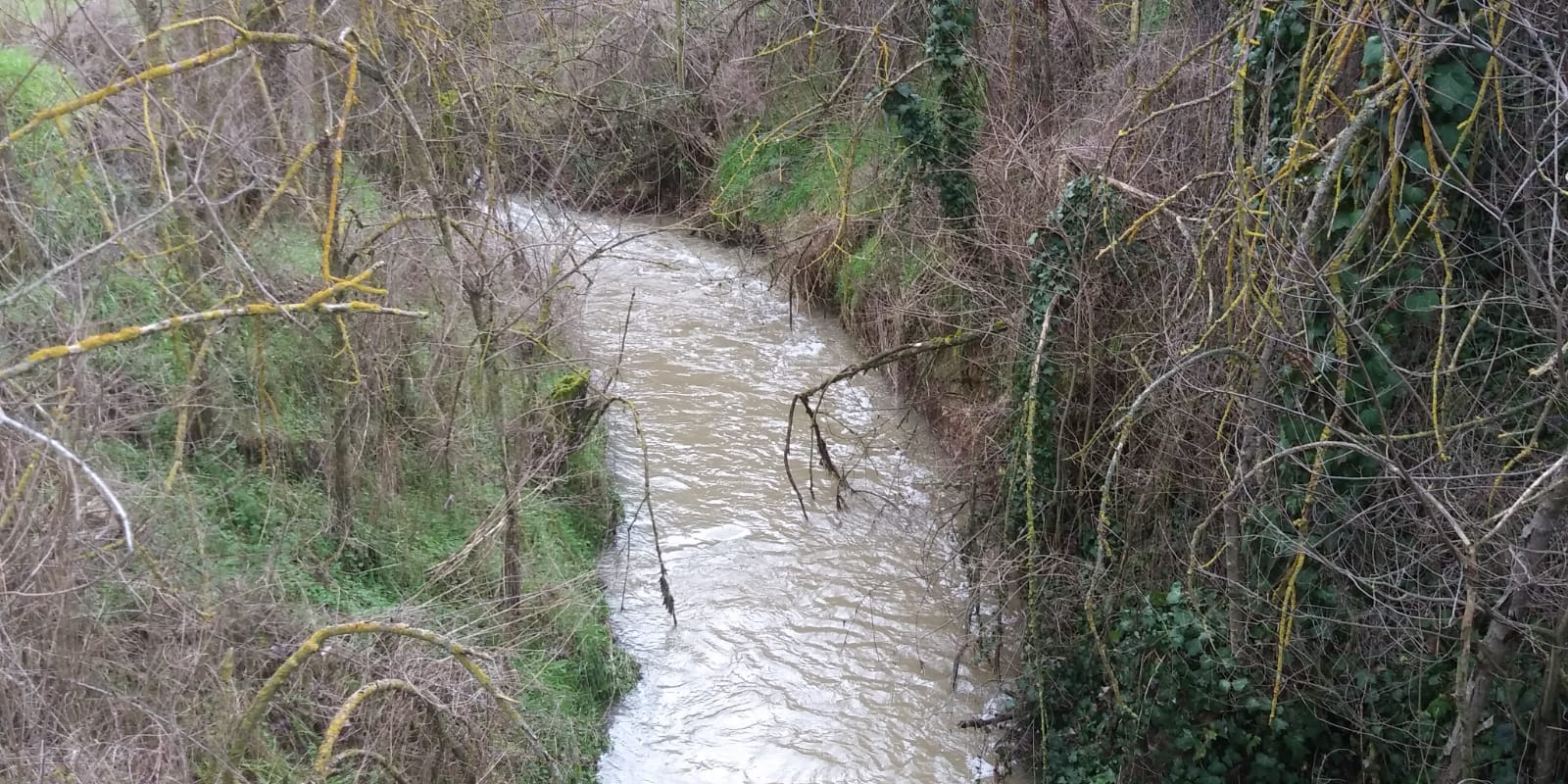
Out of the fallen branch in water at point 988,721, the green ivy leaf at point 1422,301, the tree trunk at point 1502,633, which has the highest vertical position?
the green ivy leaf at point 1422,301

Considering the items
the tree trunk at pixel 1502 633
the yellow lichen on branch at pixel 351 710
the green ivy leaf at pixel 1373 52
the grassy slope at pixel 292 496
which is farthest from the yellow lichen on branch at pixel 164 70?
the tree trunk at pixel 1502 633

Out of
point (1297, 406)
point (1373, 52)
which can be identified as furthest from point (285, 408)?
point (1373, 52)

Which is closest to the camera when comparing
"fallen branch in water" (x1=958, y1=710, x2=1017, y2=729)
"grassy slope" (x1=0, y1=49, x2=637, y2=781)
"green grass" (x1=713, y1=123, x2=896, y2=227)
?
"grassy slope" (x1=0, y1=49, x2=637, y2=781)

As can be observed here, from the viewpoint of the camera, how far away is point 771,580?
8.53m

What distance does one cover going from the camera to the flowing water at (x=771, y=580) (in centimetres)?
696

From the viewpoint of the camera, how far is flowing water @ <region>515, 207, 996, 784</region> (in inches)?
274

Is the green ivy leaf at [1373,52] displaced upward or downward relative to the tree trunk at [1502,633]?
upward

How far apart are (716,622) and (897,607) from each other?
1355 millimetres

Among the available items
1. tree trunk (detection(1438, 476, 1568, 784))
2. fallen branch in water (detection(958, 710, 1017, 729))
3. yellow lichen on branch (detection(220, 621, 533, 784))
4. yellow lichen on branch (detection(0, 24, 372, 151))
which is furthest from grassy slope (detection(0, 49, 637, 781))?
tree trunk (detection(1438, 476, 1568, 784))

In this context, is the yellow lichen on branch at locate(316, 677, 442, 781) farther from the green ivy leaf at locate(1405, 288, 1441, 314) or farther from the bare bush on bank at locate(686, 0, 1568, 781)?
the green ivy leaf at locate(1405, 288, 1441, 314)

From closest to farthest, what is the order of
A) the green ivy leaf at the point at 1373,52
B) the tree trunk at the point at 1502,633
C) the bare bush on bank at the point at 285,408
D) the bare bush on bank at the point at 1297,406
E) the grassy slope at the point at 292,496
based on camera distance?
the tree trunk at the point at 1502,633 → the bare bush on bank at the point at 285,408 → the bare bush on bank at the point at 1297,406 → the green ivy leaf at the point at 1373,52 → the grassy slope at the point at 292,496

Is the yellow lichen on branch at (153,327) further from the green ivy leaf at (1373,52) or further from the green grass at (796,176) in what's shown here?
the green grass at (796,176)

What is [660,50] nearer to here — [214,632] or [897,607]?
[897,607]

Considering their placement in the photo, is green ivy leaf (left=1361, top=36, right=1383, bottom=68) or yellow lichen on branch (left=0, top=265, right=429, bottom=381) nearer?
yellow lichen on branch (left=0, top=265, right=429, bottom=381)
